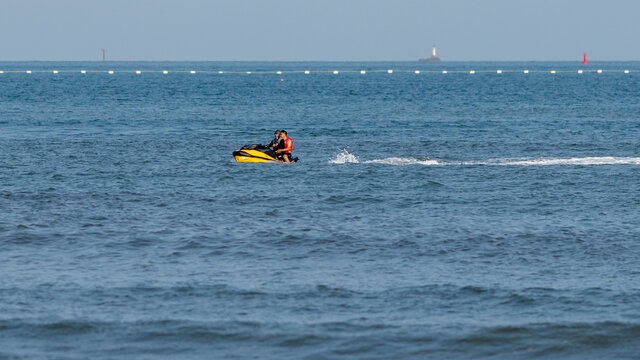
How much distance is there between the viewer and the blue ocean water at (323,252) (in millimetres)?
14383

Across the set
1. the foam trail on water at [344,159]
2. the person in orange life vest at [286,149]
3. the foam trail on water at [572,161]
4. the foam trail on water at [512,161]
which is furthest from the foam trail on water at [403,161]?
the person in orange life vest at [286,149]

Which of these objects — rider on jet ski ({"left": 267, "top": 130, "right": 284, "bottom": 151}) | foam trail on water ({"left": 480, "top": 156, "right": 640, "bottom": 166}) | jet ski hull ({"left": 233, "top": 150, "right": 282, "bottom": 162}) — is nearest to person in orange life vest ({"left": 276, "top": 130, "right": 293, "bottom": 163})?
rider on jet ski ({"left": 267, "top": 130, "right": 284, "bottom": 151})

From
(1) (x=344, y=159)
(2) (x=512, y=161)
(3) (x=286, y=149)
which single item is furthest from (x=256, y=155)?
(2) (x=512, y=161)

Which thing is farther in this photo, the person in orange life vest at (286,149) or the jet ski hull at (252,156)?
the jet ski hull at (252,156)

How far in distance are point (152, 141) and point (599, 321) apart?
3450 cm

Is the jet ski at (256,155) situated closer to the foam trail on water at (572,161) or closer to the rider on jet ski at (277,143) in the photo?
the rider on jet ski at (277,143)

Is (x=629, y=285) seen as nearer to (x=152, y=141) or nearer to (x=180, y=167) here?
(x=180, y=167)

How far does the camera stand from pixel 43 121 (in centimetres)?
6056

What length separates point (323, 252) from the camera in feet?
66.4

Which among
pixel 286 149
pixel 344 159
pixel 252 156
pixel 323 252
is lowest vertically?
pixel 323 252

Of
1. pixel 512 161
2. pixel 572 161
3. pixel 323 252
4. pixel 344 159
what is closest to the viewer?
pixel 323 252

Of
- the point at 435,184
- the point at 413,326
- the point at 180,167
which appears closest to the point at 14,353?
the point at 413,326

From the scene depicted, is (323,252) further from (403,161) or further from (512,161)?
(512,161)

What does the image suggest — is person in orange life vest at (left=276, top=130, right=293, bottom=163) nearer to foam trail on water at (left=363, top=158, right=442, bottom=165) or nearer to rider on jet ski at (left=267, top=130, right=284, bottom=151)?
rider on jet ski at (left=267, top=130, right=284, bottom=151)
